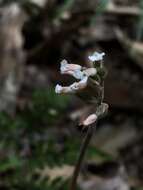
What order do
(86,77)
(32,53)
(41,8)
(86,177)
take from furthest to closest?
(41,8), (32,53), (86,177), (86,77)

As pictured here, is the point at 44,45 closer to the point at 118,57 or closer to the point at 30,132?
the point at 118,57

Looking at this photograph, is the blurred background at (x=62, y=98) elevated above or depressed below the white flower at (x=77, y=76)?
below

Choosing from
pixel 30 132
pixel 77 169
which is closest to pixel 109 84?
pixel 30 132

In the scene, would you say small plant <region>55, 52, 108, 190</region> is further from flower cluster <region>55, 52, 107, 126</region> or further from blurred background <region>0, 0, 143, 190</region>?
blurred background <region>0, 0, 143, 190</region>

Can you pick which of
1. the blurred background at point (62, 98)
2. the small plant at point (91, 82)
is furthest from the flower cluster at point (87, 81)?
the blurred background at point (62, 98)

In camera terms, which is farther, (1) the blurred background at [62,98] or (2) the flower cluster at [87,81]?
(1) the blurred background at [62,98]

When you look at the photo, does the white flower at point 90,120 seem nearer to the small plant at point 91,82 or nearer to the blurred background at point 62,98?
the small plant at point 91,82

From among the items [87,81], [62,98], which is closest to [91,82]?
[87,81]

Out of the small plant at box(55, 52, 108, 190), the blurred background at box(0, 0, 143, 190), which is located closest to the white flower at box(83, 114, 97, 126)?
the small plant at box(55, 52, 108, 190)
